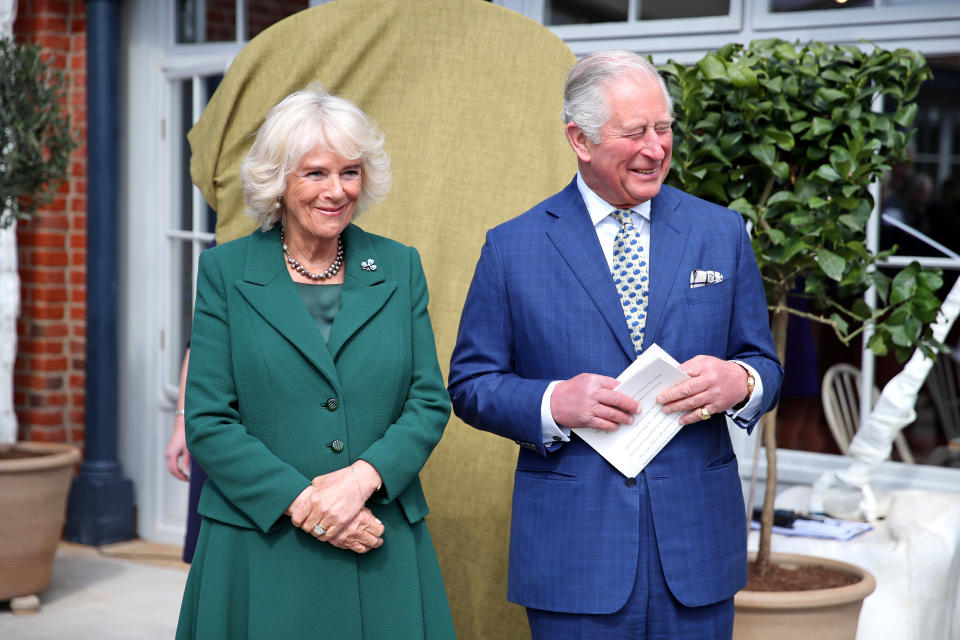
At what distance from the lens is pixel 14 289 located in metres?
4.66

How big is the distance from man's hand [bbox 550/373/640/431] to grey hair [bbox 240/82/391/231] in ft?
1.80

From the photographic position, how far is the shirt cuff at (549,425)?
182 centimetres

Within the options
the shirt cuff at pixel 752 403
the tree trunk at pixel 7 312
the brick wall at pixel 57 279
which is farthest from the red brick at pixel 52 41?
the shirt cuff at pixel 752 403

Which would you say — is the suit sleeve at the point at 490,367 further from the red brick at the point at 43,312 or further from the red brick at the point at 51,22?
the red brick at the point at 51,22

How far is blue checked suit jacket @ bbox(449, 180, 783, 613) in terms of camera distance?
6.00 feet

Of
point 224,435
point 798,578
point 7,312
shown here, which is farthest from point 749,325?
point 7,312

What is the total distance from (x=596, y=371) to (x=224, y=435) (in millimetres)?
638

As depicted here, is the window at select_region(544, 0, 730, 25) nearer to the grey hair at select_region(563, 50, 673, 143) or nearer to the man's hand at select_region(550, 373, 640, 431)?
the grey hair at select_region(563, 50, 673, 143)

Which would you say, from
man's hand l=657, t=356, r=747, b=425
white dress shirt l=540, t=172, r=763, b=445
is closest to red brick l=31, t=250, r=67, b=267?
white dress shirt l=540, t=172, r=763, b=445

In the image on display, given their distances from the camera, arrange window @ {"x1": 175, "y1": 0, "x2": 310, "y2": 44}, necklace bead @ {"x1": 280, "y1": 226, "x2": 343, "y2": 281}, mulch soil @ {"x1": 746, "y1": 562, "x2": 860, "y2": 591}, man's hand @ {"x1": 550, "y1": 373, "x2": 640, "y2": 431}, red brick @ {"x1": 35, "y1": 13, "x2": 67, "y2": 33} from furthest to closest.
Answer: red brick @ {"x1": 35, "y1": 13, "x2": 67, "y2": 33} < window @ {"x1": 175, "y1": 0, "x2": 310, "y2": 44} < mulch soil @ {"x1": 746, "y1": 562, "x2": 860, "y2": 591} < necklace bead @ {"x1": 280, "y1": 226, "x2": 343, "y2": 281} < man's hand @ {"x1": 550, "y1": 373, "x2": 640, "y2": 431}

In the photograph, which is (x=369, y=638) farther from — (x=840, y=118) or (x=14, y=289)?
(x=14, y=289)

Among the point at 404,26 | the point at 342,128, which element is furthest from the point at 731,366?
the point at 404,26

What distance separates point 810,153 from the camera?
8.52ft

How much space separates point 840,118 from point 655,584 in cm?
127
